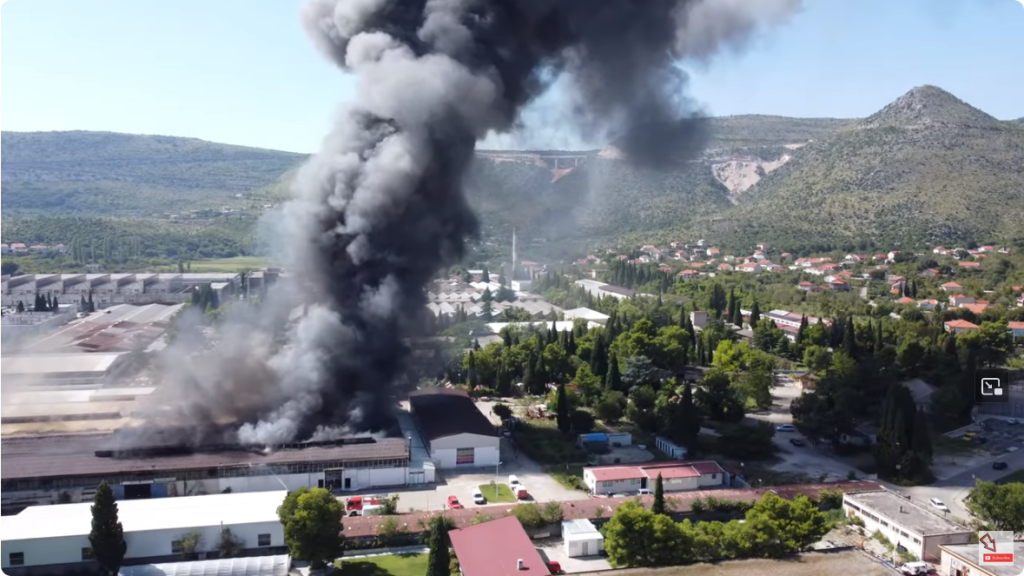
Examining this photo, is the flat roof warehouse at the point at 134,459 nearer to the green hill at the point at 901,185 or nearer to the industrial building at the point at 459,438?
the industrial building at the point at 459,438

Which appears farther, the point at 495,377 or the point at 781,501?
the point at 495,377

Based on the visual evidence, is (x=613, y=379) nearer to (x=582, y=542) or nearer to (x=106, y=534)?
(x=582, y=542)

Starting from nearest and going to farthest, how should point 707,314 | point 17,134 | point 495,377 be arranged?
point 495,377 → point 707,314 → point 17,134

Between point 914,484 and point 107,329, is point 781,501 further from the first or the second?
Result: point 107,329

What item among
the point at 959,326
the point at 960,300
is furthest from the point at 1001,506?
the point at 960,300

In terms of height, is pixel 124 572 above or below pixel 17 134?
below

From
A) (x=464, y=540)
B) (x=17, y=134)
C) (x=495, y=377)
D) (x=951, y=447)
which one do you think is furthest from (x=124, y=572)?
(x=17, y=134)

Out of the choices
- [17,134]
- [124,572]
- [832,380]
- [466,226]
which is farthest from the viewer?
[17,134]

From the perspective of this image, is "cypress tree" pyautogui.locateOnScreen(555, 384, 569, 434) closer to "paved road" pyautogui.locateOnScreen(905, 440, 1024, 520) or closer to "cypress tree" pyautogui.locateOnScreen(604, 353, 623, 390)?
"cypress tree" pyautogui.locateOnScreen(604, 353, 623, 390)
